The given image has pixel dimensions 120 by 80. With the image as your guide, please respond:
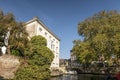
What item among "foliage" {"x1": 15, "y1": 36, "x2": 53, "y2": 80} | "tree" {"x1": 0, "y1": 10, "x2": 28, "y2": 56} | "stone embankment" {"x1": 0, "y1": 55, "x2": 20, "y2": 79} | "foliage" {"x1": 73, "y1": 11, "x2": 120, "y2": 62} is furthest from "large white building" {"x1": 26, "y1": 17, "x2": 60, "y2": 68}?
"stone embankment" {"x1": 0, "y1": 55, "x2": 20, "y2": 79}

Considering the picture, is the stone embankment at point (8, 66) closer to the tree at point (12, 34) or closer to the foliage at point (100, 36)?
the tree at point (12, 34)

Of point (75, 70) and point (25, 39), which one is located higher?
point (25, 39)

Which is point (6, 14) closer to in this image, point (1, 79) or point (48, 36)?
point (1, 79)

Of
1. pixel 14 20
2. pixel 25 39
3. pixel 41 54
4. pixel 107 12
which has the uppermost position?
pixel 107 12

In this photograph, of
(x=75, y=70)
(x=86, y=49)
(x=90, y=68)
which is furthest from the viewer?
(x=75, y=70)

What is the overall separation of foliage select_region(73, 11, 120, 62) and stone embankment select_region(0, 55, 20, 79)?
17.5m

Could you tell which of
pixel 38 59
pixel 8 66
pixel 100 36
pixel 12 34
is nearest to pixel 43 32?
pixel 100 36

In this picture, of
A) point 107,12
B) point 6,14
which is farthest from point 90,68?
point 6,14

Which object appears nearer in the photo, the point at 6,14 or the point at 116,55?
the point at 6,14

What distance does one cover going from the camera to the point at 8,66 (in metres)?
28.8

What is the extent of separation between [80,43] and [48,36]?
9.89 metres

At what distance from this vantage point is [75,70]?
237ft

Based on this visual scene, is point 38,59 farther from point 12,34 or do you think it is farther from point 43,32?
point 43,32

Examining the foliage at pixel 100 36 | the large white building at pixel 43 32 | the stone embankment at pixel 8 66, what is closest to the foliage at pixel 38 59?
the stone embankment at pixel 8 66
